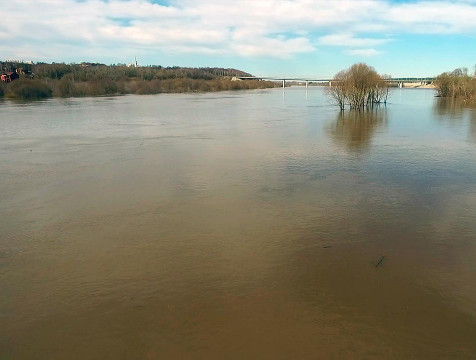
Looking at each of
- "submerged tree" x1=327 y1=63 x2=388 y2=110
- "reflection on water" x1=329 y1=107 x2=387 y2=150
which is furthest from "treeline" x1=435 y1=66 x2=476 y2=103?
"reflection on water" x1=329 y1=107 x2=387 y2=150

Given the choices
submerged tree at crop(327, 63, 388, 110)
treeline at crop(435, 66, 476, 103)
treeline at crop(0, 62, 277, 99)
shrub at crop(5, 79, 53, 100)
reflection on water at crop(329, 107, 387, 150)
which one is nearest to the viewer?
reflection on water at crop(329, 107, 387, 150)

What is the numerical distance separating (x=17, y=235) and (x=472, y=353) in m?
7.29

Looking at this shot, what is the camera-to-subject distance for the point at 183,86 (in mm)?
76938

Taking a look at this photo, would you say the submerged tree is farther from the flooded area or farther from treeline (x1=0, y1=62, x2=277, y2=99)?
treeline (x1=0, y1=62, x2=277, y2=99)

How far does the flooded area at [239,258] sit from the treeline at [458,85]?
111ft

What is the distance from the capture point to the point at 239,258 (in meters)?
5.95

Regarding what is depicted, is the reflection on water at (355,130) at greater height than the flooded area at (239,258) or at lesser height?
greater

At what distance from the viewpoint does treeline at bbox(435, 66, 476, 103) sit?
132 feet

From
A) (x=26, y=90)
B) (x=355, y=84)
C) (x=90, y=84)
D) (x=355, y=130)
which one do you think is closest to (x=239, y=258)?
(x=355, y=130)

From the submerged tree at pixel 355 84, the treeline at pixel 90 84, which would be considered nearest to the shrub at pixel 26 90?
the treeline at pixel 90 84

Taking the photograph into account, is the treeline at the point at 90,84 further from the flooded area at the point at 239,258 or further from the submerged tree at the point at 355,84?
the flooded area at the point at 239,258

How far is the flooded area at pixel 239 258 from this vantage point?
4.23 metres

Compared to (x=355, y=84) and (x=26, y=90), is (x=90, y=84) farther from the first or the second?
(x=355, y=84)

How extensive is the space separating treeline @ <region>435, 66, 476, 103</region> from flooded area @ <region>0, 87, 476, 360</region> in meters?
33.8
